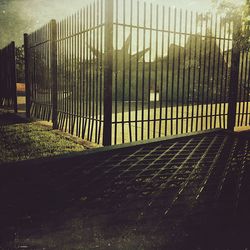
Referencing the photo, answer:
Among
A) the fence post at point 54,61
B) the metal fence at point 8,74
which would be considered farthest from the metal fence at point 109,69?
the metal fence at point 8,74

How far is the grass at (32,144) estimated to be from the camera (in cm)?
412

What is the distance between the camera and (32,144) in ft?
15.7

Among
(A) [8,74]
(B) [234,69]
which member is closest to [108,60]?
(B) [234,69]

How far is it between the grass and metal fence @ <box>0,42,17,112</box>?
167 inches

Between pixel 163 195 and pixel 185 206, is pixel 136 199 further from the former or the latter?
pixel 185 206

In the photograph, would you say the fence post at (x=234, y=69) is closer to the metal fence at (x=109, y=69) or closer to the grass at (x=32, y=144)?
the metal fence at (x=109, y=69)

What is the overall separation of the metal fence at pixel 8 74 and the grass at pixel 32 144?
4233 mm

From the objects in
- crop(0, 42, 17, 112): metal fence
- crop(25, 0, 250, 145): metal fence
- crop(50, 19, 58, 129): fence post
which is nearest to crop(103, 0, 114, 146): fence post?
crop(25, 0, 250, 145): metal fence

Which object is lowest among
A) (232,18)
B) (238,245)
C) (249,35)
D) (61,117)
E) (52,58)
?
(238,245)

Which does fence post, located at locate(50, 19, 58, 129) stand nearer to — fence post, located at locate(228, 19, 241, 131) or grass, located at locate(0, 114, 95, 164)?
grass, located at locate(0, 114, 95, 164)

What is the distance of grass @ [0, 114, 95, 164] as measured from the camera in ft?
13.5

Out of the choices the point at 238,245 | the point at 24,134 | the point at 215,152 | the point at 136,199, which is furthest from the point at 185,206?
the point at 24,134

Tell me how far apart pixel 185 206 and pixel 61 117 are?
4640mm

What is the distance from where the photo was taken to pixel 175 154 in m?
3.58
